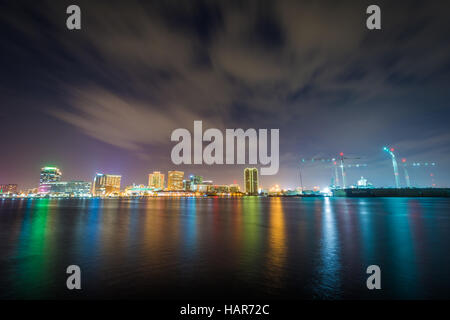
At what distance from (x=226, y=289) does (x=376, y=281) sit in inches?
319

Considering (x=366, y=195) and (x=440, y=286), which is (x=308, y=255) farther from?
(x=366, y=195)

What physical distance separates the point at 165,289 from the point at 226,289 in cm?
304

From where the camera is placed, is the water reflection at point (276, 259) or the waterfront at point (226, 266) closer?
the waterfront at point (226, 266)

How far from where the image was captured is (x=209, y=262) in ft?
49.4

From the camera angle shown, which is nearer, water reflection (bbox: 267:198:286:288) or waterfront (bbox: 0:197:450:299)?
waterfront (bbox: 0:197:450:299)

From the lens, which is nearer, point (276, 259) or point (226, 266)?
point (226, 266)

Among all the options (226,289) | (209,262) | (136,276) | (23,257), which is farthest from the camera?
(23,257)
